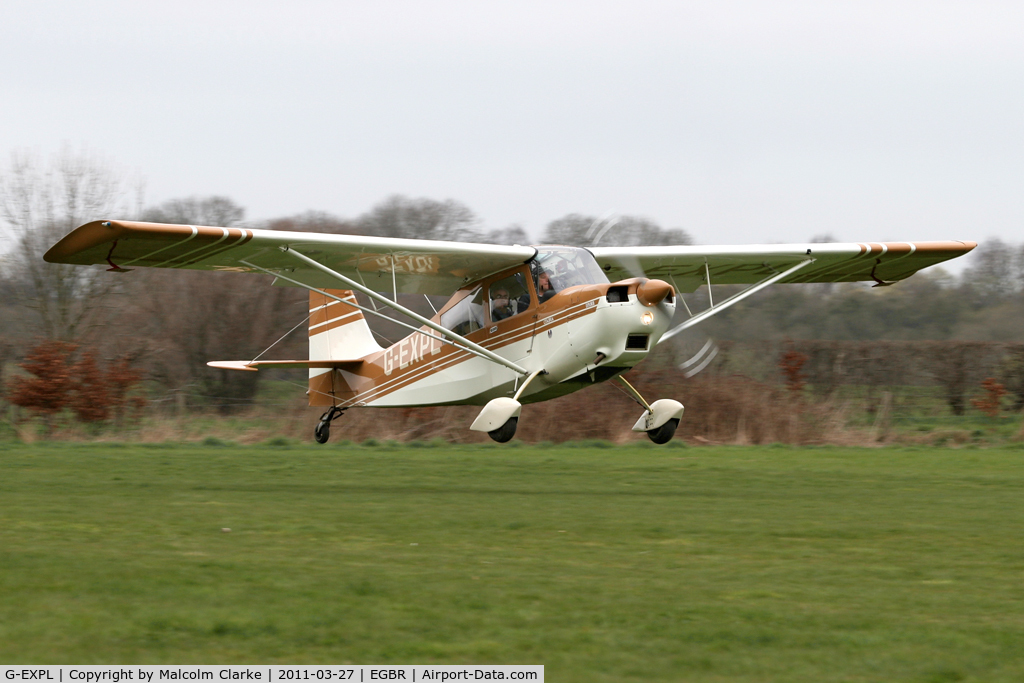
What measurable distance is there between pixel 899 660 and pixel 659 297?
25.9ft

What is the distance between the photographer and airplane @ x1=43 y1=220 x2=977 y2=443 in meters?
12.5

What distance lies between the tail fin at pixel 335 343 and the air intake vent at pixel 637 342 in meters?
7.00

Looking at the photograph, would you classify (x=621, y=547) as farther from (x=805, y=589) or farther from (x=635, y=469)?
(x=635, y=469)

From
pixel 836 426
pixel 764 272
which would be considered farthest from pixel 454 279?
pixel 836 426

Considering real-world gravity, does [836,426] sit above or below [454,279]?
below

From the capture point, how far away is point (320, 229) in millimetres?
36719

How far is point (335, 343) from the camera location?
19.1m

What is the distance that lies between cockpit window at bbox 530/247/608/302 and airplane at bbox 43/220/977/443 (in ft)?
0.06

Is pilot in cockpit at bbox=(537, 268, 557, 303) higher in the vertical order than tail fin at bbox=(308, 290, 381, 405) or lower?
higher

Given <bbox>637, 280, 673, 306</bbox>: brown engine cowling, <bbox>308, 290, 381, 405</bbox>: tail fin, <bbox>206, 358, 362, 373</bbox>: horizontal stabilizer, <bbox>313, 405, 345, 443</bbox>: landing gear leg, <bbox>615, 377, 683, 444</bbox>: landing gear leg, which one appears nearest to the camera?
<bbox>637, 280, 673, 306</bbox>: brown engine cowling

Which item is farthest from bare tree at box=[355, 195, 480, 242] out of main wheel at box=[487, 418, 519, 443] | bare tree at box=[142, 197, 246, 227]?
main wheel at box=[487, 418, 519, 443]

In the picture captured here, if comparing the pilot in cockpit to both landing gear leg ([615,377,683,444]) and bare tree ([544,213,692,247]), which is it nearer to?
landing gear leg ([615,377,683,444])

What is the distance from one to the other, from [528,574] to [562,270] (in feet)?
24.8

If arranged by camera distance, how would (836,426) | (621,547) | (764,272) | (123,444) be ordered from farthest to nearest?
1. (836,426)
2. (123,444)
3. (764,272)
4. (621,547)
